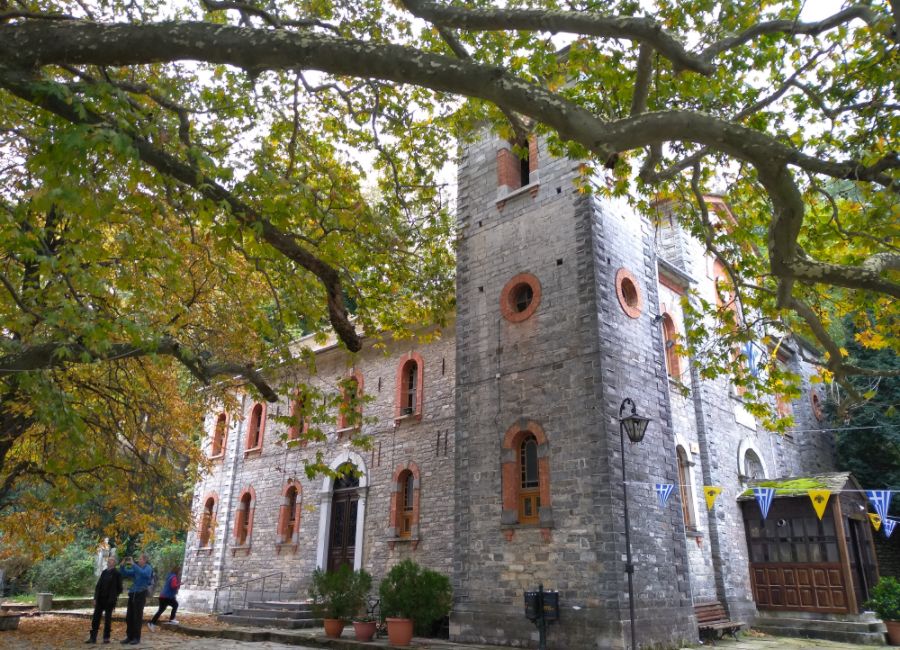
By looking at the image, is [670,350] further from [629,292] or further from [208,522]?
[208,522]

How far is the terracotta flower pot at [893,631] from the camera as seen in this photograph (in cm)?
1352

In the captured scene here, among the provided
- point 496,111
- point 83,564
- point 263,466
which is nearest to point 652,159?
point 496,111

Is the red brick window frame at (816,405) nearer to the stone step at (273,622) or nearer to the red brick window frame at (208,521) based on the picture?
the stone step at (273,622)

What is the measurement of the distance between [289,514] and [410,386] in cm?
555

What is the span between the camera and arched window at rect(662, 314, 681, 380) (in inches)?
631

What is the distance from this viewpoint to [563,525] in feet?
38.4

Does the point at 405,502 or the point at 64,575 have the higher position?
the point at 405,502

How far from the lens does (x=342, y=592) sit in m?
13.8

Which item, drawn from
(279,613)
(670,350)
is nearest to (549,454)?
(670,350)

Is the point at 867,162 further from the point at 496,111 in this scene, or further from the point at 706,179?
the point at 496,111

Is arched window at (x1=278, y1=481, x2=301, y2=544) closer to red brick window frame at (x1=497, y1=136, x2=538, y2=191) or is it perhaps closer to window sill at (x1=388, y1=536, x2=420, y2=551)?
window sill at (x1=388, y1=536, x2=420, y2=551)

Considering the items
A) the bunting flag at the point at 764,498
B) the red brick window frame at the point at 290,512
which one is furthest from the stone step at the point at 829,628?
the red brick window frame at the point at 290,512

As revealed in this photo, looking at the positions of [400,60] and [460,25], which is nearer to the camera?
[400,60]

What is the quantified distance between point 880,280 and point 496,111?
19.7 ft
